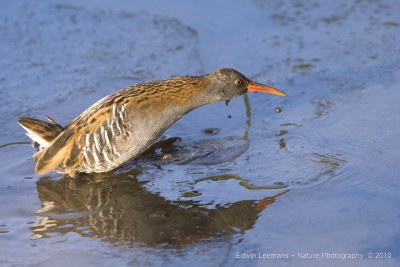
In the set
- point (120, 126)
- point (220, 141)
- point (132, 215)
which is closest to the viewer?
point (132, 215)

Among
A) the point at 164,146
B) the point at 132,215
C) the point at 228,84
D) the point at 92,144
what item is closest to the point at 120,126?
the point at 92,144

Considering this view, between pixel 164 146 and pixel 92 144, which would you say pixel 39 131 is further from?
pixel 164 146

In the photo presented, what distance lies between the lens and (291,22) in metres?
9.52

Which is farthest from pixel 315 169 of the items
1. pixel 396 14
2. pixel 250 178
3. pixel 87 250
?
pixel 396 14

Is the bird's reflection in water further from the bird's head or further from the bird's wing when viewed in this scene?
the bird's head

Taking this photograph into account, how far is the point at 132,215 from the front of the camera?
19.5 ft

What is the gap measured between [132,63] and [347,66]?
2425 mm

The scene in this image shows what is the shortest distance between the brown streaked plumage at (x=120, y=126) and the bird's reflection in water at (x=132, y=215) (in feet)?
0.71

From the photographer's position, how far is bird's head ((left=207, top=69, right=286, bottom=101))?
6.76 m

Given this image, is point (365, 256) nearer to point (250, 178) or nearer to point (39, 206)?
point (250, 178)

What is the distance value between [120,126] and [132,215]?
36.4 inches

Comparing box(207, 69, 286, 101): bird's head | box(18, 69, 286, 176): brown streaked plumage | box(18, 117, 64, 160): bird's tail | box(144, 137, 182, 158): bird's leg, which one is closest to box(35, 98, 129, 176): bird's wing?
box(18, 69, 286, 176): brown streaked plumage

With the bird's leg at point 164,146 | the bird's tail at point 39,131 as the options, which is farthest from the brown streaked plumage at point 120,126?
the bird's leg at point 164,146

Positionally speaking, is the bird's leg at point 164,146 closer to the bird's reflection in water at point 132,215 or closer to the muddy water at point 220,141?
the muddy water at point 220,141
